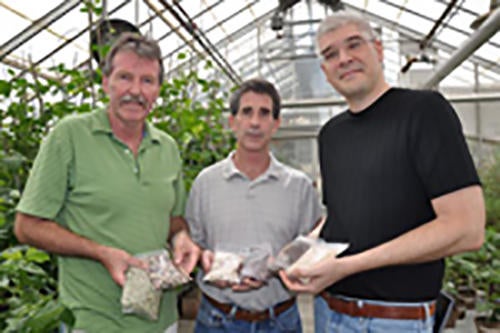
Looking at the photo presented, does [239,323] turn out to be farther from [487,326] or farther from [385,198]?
[487,326]

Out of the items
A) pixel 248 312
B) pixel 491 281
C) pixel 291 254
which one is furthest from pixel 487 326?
pixel 291 254

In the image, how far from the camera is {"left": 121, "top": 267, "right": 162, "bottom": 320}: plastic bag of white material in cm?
128

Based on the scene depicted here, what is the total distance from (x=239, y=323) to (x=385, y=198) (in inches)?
30.8

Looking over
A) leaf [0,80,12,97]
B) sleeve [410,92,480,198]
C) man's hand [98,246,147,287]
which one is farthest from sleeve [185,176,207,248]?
leaf [0,80,12,97]

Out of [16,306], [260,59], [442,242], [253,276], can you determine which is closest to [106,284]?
[16,306]

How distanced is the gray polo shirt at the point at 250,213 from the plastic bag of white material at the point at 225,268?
165 mm

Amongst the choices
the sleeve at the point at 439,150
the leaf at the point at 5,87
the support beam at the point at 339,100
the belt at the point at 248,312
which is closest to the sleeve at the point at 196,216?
the belt at the point at 248,312

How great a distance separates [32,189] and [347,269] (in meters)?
0.98

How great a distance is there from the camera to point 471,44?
17.2ft

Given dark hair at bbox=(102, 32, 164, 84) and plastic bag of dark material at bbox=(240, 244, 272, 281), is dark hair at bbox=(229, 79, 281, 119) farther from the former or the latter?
plastic bag of dark material at bbox=(240, 244, 272, 281)

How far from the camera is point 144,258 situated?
1.36m

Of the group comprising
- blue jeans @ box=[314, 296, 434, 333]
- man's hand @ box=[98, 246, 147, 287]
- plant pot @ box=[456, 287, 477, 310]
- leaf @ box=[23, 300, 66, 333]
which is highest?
man's hand @ box=[98, 246, 147, 287]

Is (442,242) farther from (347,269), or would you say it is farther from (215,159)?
(215,159)

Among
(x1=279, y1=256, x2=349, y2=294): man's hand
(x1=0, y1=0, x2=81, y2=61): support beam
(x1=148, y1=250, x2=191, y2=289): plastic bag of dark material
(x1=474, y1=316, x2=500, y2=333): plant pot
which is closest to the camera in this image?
(x1=279, y1=256, x2=349, y2=294): man's hand
